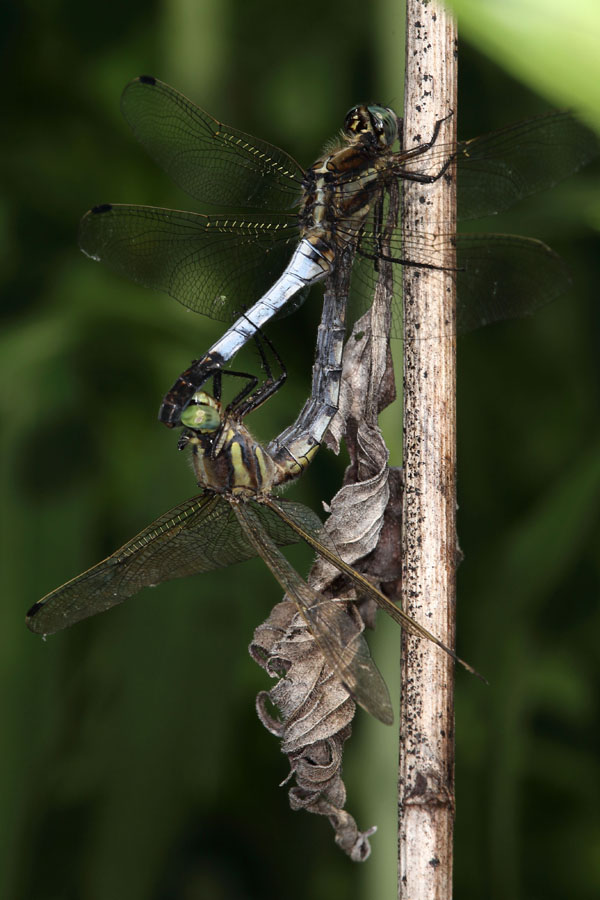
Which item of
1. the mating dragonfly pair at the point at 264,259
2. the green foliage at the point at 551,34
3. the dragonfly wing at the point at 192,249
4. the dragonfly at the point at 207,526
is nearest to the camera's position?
the green foliage at the point at 551,34

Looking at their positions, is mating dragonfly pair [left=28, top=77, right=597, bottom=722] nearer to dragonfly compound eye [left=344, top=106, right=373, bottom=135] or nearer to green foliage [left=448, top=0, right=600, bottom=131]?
dragonfly compound eye [left=344, top=106, right=373, bottom=135]

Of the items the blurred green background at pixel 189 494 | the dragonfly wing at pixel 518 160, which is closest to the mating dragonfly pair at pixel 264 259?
the dragonfly wing at pixel 518 160

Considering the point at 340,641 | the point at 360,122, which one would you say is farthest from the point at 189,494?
the point at 360,122

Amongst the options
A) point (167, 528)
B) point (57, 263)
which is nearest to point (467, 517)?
point (167, 528)

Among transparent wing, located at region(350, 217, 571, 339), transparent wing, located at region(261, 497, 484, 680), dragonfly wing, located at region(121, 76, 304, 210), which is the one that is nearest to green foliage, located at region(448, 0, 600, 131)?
transparent wing, located at region(261, 497, 484, 680)

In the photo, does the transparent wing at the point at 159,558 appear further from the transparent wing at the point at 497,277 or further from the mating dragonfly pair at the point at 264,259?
the transparent wing at the point at 497,277

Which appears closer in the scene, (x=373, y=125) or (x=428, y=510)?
(x=428, y=510)

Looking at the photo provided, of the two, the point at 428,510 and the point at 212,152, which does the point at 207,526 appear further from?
the point at 212,152
